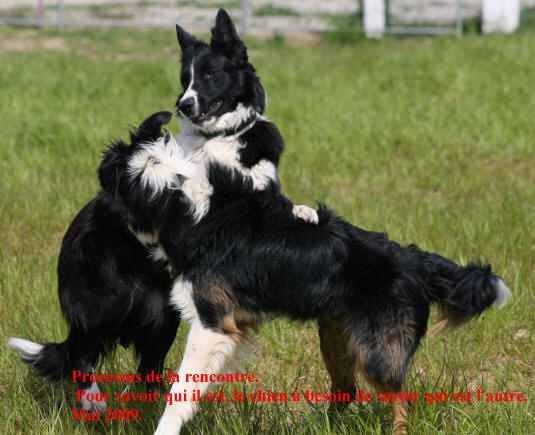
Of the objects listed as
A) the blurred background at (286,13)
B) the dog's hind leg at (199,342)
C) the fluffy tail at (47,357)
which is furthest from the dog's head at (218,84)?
the blurred background at (286,13)

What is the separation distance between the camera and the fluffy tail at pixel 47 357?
3.35m

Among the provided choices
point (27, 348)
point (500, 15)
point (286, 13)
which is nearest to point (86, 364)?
point (27, 348)

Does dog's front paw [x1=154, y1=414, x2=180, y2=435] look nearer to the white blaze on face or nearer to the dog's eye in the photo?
the white blaze on face

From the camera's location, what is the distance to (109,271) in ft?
10.4

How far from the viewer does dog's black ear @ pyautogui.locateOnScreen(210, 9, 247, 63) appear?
400 centimetres

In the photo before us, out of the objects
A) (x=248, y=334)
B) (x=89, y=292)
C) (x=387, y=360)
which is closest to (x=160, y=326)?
(x=89, y=292)

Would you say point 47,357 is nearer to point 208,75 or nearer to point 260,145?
point 260,145

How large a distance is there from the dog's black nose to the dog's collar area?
12 centimetres

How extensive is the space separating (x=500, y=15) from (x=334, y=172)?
858 centimetres

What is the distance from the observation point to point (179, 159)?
3070 mm

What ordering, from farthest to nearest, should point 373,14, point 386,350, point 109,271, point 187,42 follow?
point 373,14
point 187,42
point 109,271
point 386,350

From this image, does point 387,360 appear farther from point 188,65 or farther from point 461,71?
point 461,71

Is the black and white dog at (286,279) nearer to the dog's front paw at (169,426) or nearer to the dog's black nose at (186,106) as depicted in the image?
the dog's front paw at (169,426)

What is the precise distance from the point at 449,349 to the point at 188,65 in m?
2.21
